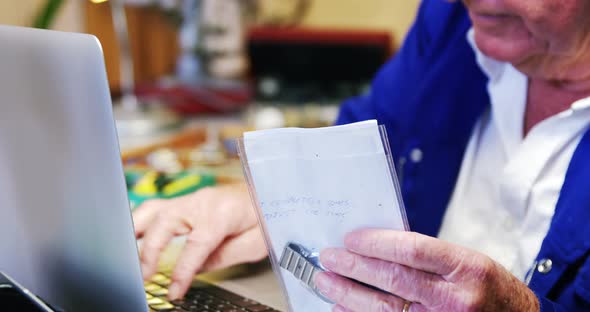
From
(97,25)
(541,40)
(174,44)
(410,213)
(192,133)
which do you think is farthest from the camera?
(174,44)

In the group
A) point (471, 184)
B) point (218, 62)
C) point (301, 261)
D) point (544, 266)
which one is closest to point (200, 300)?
point (301, 261)

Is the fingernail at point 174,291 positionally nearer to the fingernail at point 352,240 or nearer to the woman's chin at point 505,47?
the fingernail at point 352,240

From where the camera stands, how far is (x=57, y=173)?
464 millimetres

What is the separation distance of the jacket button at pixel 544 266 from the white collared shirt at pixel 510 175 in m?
0.09

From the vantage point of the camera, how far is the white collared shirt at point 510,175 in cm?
82

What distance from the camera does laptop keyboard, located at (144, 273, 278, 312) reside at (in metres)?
0.64

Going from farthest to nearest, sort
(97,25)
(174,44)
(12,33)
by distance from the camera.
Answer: (174,44) → (97,25) → (12,33)

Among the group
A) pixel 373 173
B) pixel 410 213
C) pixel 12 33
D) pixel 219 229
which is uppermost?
Result: pixel 12 33

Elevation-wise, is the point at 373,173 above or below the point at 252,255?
above

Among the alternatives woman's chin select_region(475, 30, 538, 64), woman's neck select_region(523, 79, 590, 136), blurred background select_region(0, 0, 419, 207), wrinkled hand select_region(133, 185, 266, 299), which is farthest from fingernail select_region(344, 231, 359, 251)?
blurred background select_region(0, 0, 419, 207)

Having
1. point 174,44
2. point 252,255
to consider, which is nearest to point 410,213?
point 252,255

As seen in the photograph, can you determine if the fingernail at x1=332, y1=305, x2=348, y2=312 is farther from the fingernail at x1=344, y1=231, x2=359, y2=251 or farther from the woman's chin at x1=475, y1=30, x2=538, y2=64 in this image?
the woman's chin at x1=475, y1=30, x2=538, y2=64

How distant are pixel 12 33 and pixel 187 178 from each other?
2.33 ft

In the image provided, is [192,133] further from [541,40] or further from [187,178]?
[541,40]
